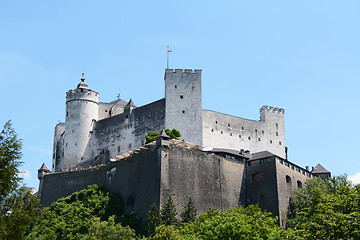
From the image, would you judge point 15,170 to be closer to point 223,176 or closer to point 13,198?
point 13,198

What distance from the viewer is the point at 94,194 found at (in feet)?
193

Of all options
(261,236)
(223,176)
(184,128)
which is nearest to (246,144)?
(184,128)

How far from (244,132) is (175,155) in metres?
25.3

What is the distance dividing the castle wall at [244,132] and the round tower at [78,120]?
16570 millimetres

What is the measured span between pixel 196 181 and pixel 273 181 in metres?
7.70

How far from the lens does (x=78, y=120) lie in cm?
8031

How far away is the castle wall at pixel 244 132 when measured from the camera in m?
76.1

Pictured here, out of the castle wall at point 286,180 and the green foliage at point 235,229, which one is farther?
the castle wall at point 286,180

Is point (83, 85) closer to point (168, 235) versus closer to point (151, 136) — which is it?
point (151, 136)

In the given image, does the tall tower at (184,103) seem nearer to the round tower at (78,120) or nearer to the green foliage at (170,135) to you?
the green foliage at (170,135)

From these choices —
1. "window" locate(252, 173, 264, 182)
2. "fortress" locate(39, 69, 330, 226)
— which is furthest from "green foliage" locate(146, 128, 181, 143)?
"window" locate(252, 173, 264, 182)

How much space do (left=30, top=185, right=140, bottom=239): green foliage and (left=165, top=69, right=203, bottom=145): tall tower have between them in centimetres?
1656

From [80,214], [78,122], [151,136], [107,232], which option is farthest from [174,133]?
[107,232]

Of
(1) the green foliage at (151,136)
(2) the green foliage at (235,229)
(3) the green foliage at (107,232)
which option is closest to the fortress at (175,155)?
(1) the green foliage at (151,136)
